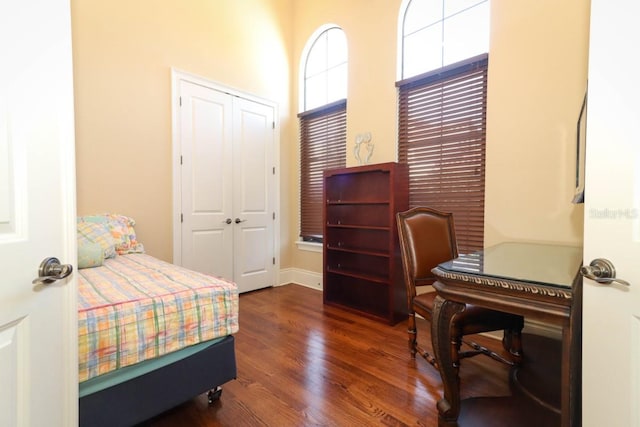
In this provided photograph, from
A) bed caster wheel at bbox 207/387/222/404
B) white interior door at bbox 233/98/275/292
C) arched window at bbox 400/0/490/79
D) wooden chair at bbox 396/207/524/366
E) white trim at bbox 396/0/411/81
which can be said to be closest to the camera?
bed caster wheel at bbox 207/387/222/404

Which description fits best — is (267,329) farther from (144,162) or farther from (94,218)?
(144,162)

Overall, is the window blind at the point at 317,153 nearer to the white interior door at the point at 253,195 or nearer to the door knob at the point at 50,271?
the white interior door at the point at 253,195

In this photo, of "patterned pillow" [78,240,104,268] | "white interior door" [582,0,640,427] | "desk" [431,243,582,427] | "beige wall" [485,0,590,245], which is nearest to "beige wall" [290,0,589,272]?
"beige wall" [485,0,590,245]

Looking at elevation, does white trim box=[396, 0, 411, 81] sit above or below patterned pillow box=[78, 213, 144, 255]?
above

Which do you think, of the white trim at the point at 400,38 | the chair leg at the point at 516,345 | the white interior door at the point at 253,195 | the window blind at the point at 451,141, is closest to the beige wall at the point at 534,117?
the window blind at the point at 451,141

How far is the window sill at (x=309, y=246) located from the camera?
3.88 m

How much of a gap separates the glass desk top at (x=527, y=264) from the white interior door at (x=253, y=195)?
2.72 metres

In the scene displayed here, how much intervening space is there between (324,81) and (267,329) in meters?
3.09

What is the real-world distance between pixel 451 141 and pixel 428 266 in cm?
120

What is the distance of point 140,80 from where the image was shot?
9.57 feet

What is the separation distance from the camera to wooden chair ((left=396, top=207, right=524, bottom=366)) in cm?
191

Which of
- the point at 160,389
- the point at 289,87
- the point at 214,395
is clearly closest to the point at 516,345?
the point at 214,395

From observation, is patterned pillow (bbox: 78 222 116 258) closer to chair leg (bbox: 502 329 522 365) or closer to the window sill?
the window sill

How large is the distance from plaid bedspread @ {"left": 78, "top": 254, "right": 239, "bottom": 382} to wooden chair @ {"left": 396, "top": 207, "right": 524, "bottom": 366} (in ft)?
3.95
